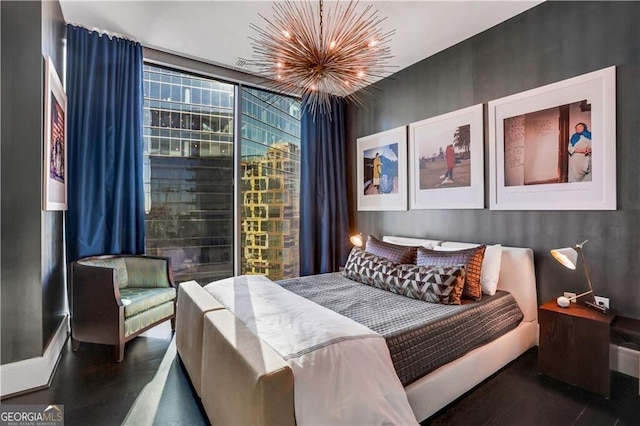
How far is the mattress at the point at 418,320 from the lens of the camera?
170cm

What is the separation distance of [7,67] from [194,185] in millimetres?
1909

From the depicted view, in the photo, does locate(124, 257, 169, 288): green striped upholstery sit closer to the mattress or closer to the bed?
the bed

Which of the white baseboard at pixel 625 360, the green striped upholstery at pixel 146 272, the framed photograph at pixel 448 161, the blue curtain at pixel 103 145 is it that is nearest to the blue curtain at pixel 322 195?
the framed photograph at pixel 448 161

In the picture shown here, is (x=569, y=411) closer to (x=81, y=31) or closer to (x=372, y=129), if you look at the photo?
(x=372, y=129)

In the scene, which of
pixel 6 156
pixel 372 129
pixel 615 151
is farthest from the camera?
pixel 372 129

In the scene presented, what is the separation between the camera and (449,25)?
9.74 ft

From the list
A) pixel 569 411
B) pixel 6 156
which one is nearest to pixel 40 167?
pixel 6 156

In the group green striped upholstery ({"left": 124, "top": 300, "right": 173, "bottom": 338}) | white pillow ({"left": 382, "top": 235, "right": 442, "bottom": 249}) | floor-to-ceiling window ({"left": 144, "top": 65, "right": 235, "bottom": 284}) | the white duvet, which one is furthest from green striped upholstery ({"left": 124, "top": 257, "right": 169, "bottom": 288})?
white pillow ({"left": 382, "top": 235, "right": 442, "bottom": 249})

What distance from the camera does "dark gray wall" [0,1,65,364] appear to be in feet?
6.84

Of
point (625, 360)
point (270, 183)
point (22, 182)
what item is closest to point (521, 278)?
point (625, 360)

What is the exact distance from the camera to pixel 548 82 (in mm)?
2621

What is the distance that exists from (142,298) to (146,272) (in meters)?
0.48

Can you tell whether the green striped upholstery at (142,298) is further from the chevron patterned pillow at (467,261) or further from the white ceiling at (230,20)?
the white ceiling at (230,20)

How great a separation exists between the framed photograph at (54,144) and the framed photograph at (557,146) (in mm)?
3782
